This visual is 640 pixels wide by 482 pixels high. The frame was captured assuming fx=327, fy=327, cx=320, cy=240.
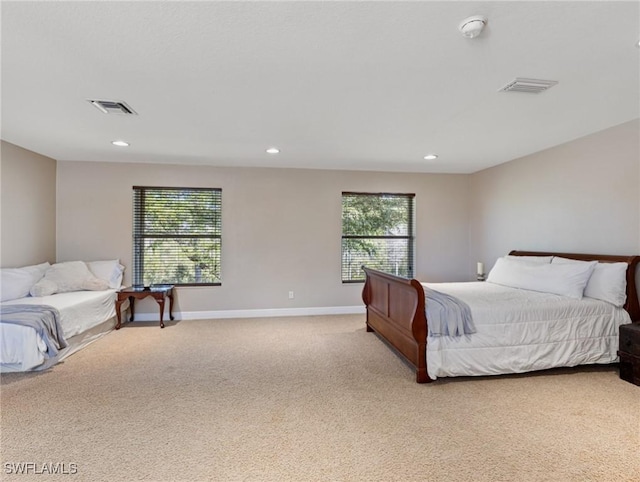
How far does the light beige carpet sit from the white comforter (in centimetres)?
14

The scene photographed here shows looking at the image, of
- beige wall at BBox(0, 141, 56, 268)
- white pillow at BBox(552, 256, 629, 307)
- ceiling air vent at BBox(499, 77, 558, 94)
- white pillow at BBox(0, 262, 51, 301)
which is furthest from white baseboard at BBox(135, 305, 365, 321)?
ceiling air vent at BBox(499, 77, 558, 94)

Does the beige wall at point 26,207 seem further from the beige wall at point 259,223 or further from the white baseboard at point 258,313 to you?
the white baseboard at point 258,313

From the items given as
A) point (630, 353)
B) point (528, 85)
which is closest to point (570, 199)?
point (630, 353)

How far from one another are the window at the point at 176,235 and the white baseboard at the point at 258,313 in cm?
49

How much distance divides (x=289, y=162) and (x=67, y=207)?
3.41 metres

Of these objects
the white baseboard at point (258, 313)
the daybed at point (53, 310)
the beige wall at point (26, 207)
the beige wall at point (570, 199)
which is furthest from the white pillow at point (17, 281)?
the beige wall at point (570, 199)

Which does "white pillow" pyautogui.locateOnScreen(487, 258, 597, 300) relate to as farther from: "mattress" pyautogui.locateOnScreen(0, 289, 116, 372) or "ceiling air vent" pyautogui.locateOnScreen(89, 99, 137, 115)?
"mattress" pyautogui.locateOnScreen(0, 289, 116, 372)

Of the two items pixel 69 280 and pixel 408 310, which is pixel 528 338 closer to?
pixel 408 310

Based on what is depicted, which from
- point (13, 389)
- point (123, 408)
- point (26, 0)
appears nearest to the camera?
point (26, 0)

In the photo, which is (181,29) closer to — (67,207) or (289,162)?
(289,162)

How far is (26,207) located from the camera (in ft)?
14.0

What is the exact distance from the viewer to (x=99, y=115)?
10.1 ft

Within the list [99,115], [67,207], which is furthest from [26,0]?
[67,207]

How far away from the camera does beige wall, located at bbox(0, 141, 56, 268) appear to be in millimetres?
3953
